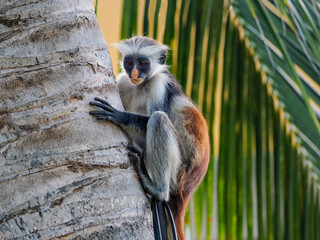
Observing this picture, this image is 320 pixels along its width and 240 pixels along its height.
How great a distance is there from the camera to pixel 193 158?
155 inches

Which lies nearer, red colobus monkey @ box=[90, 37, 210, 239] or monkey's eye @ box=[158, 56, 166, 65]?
red colobus monkey @ box=[90, 37, 210, 239]

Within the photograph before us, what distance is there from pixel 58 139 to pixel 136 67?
6.70 feet

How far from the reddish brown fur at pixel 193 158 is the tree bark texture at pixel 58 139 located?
1.32 m

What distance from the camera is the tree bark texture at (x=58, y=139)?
2.25 m

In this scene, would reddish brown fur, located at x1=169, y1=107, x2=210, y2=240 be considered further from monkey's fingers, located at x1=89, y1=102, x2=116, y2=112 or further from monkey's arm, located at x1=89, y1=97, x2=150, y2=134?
monkey's fingers, located at x1=89, y1=102, x2=116, y2=112

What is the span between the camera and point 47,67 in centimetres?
246

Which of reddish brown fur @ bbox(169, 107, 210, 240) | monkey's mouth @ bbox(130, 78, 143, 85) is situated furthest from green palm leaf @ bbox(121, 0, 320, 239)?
reddish brown fur @ bbox(169, 107, 210, 240)

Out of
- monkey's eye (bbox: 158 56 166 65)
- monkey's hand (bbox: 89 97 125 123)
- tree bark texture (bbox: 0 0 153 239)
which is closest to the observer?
tree bark texture (bbox: 0 0 153 239)

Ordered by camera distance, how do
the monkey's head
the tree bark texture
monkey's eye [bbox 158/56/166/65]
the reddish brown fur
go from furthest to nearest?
monkey's eye [bbox 158/56/166/65] → the monkey's head → the reddish brown fur → the tree bark texture

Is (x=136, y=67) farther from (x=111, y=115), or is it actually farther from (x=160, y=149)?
(x=111, y=115)

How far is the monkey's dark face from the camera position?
416 centimetres

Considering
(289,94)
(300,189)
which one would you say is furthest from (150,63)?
(300,189)

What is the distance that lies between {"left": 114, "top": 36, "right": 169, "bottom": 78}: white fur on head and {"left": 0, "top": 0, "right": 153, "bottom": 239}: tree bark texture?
1757 mm

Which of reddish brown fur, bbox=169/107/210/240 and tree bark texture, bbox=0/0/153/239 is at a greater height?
tree bark texture, bbox=0/0/153/239
